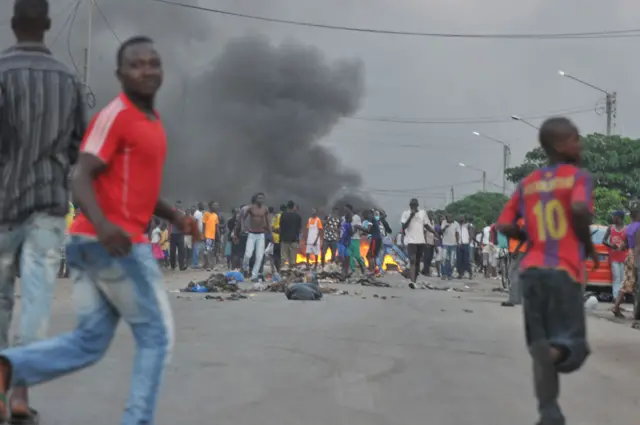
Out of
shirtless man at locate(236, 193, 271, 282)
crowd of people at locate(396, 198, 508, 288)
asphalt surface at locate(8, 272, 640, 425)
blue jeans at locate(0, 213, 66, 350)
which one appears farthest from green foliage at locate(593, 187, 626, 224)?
blue jeans at locate(0, 213, 66, 350)

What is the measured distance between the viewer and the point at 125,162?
3709 millimetres

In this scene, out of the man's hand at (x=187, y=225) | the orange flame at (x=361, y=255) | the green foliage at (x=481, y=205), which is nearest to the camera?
the man's hand at (x=187, y=225)

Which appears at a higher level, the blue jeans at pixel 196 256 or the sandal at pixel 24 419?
the blue jeans at pixel 196 256

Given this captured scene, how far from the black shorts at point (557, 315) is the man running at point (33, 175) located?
83.7 inches

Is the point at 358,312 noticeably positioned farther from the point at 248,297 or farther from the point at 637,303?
the point at 637,303

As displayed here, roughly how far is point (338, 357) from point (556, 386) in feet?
10.1

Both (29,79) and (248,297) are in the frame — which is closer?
(29,79)

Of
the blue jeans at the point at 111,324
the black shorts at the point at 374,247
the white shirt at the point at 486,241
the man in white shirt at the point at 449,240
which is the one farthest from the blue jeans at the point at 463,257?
the blue jeans at the point at 111,324

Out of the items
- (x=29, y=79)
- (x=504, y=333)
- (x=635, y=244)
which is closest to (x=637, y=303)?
(x=635, y=244)

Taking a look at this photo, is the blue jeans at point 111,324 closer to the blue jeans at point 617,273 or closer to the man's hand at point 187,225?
the man's hand at point 187,225

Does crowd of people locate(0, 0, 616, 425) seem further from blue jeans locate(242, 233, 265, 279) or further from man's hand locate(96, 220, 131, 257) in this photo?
blue jeans locate(242, 233, 265, 279)

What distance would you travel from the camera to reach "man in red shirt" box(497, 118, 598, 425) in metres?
4.41

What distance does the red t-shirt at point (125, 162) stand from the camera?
12.1 feet

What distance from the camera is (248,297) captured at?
1375cm
